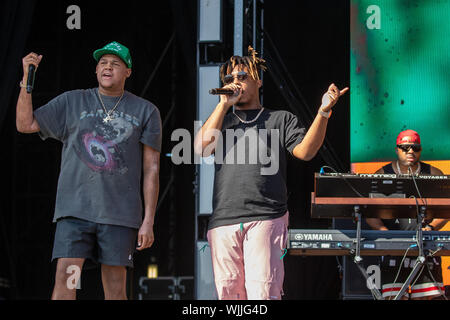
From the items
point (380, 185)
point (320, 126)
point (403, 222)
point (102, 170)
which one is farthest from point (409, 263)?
point (102, 170)

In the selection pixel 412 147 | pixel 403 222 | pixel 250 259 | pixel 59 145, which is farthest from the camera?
pixel 59 145

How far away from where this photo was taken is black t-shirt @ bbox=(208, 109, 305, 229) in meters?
3.26

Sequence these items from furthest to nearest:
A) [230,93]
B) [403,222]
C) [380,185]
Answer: [403,222], [380,185], [230,93]

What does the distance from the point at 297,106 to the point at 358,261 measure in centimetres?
241

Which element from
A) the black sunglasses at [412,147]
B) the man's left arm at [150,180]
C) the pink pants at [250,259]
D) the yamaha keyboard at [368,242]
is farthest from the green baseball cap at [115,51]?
the black sunglasses at [412,147]

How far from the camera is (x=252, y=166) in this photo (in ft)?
10.9

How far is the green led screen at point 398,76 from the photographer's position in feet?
18.2

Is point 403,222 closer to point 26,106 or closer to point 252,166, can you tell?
point 252,166

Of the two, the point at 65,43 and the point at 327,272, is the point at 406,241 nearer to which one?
the point at 327,272

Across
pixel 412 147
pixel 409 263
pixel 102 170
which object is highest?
pixel 412 147

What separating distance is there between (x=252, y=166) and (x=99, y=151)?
0.77 m

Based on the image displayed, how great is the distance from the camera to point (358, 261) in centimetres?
362
